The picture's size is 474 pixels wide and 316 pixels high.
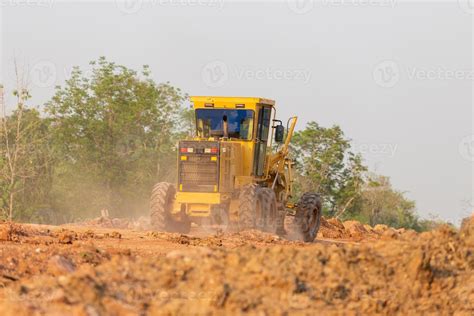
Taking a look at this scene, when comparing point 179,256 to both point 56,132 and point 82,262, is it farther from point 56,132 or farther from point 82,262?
point 56,132

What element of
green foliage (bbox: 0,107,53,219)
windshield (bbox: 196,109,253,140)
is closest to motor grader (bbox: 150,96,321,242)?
windshield (bbox: 196,109,253,140)

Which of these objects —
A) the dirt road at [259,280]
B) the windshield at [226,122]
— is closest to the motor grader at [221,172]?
the windshield at [226,122]

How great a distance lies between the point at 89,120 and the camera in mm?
39094

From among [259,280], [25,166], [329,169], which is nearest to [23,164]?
[25,166]

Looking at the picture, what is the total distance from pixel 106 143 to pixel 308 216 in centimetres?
1938

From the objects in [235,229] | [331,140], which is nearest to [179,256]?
[235,229]

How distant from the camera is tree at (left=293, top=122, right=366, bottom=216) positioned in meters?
43.5

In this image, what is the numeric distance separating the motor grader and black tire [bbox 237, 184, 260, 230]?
0.07 ft

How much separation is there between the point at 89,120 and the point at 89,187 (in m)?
3.11

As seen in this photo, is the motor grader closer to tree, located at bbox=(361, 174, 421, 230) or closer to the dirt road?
the dirt road

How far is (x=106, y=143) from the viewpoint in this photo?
3894 centimetres

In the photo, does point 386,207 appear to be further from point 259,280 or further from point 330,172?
Result: point 259,280

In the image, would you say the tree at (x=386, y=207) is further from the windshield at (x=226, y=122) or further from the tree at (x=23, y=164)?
the windshield at (x=226, y=122)

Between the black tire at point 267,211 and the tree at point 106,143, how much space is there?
764 inches
